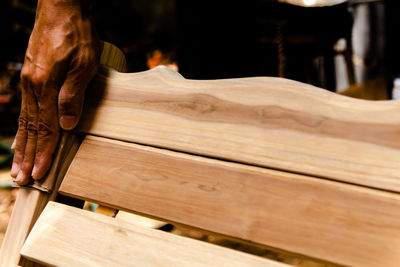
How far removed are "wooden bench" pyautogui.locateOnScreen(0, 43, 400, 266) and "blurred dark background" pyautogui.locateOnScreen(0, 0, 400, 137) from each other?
369 mm

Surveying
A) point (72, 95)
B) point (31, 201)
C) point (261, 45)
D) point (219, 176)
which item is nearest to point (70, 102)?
point (72, 95)

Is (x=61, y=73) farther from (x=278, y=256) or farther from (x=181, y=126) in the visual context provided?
(x=278, y=256)

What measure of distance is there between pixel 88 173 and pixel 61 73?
238 millimetres

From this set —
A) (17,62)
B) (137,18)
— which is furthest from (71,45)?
(137,18)

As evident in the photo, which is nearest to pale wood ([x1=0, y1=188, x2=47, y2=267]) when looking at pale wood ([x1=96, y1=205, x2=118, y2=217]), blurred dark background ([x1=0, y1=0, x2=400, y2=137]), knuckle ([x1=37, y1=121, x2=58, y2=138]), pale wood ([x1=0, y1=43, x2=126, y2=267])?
pale wood ([x1=0, y1=43, x2=126, y2=267])

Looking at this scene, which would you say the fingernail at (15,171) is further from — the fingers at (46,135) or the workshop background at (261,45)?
the workshop background at (261,45)

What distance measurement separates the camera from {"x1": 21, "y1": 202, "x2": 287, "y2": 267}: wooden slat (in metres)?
0.62

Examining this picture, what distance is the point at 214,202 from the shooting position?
649 millimetres

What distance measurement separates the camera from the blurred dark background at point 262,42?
300 centimetres

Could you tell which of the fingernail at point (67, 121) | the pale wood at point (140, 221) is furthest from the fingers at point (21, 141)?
the pale wood at point (140, 221)

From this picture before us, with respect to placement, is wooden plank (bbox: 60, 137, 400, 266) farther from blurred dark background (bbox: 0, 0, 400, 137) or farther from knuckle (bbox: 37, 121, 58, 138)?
blurred dark background (bbox: 0, 0, 400, 137)

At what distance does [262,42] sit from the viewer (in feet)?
11.8

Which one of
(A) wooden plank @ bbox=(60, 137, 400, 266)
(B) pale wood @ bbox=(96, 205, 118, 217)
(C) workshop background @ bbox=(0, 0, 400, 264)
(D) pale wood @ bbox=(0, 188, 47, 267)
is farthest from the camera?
(C) workshop background @ bbox=(0, 0, 400, 264)

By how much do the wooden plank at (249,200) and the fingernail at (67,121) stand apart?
9 cm
